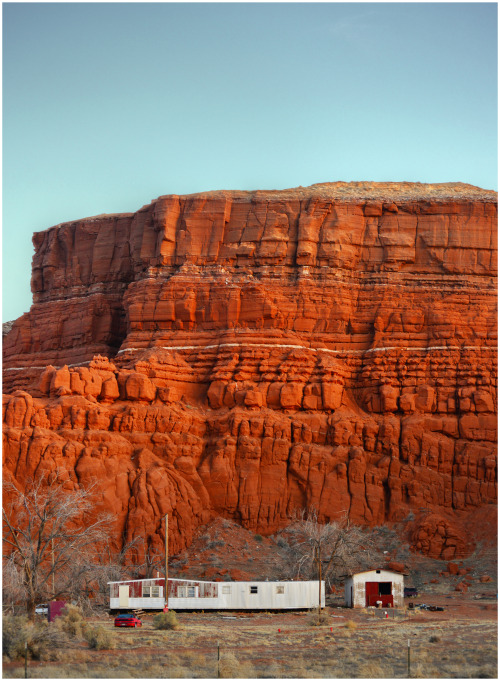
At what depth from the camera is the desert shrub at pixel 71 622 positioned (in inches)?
1854

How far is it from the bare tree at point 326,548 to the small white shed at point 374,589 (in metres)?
2.61

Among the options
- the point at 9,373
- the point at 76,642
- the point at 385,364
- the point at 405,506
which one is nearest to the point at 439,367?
A: the point at 385,364

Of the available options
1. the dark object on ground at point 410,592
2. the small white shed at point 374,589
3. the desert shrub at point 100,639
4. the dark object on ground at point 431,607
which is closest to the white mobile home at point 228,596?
the small white shed at point 374,589

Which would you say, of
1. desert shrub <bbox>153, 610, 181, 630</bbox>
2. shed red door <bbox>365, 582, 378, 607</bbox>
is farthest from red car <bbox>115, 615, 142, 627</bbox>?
shed red door <bbox>365, 582, 378, 607</bbox>

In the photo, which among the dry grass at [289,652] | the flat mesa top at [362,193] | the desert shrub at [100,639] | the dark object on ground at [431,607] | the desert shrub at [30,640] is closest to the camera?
the dry grass at [289,652]

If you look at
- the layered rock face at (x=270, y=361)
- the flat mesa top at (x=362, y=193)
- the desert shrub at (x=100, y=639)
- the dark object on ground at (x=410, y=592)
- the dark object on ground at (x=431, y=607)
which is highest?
the flat mesa top at (x=362, y=193)

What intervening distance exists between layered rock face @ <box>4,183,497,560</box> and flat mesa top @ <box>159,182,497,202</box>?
0.29m

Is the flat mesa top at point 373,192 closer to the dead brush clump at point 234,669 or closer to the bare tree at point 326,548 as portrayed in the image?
the bare tree at point 326,548

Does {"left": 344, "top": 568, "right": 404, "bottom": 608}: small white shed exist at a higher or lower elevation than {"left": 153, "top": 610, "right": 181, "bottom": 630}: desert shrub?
higher

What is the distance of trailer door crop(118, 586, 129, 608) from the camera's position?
197 ft

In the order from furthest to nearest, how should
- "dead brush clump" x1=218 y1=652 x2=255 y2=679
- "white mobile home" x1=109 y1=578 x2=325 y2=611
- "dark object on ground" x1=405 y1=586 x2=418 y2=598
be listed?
1. "dark object on ground" x1=405 y1=586 x2=418 y2=598
2. "white mobile home" x1=109 y1=578 x2=325 y2=611
3. "dead brush clump" x1=218 y1=652 x2=255 y2=679

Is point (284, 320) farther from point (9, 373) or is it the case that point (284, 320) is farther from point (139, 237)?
point (9, 373)

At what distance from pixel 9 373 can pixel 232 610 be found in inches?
1474

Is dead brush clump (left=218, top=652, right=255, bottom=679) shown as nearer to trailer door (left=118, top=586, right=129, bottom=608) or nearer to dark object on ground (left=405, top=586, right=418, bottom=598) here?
trailer door (left=118, top=586, right=129, bottom=608)
